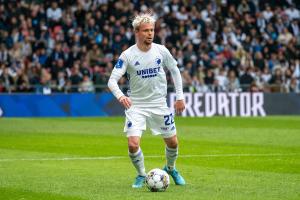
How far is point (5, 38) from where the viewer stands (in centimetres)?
3362

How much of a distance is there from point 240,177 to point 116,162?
3438 millimetres

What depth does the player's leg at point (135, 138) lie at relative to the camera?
11.8 meters

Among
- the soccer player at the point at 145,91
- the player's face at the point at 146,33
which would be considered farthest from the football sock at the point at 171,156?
the player's face at the point at 146,33

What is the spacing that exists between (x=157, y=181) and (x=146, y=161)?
Result: 4488 mm

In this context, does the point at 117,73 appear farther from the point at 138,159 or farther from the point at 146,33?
the point at 138,159

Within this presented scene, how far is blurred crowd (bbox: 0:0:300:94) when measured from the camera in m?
33.3

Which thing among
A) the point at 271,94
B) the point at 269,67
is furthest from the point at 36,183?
the point at 269,67

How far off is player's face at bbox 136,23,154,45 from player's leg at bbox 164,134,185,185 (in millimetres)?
1380

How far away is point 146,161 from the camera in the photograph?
15.7m

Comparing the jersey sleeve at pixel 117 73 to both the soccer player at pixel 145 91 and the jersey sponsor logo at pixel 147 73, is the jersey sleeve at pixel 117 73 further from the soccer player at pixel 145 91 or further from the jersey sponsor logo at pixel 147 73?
the jersey sponsor logo at pixel 147 73

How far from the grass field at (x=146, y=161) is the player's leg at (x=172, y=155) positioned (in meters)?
0.13

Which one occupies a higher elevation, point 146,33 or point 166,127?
point 146,33

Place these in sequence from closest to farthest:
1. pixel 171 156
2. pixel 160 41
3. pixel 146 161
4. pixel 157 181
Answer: pixel 157 181
pixel 171 156
pixel 146 161
pixel 160 41

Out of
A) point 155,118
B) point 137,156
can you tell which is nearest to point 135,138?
point 137,156
